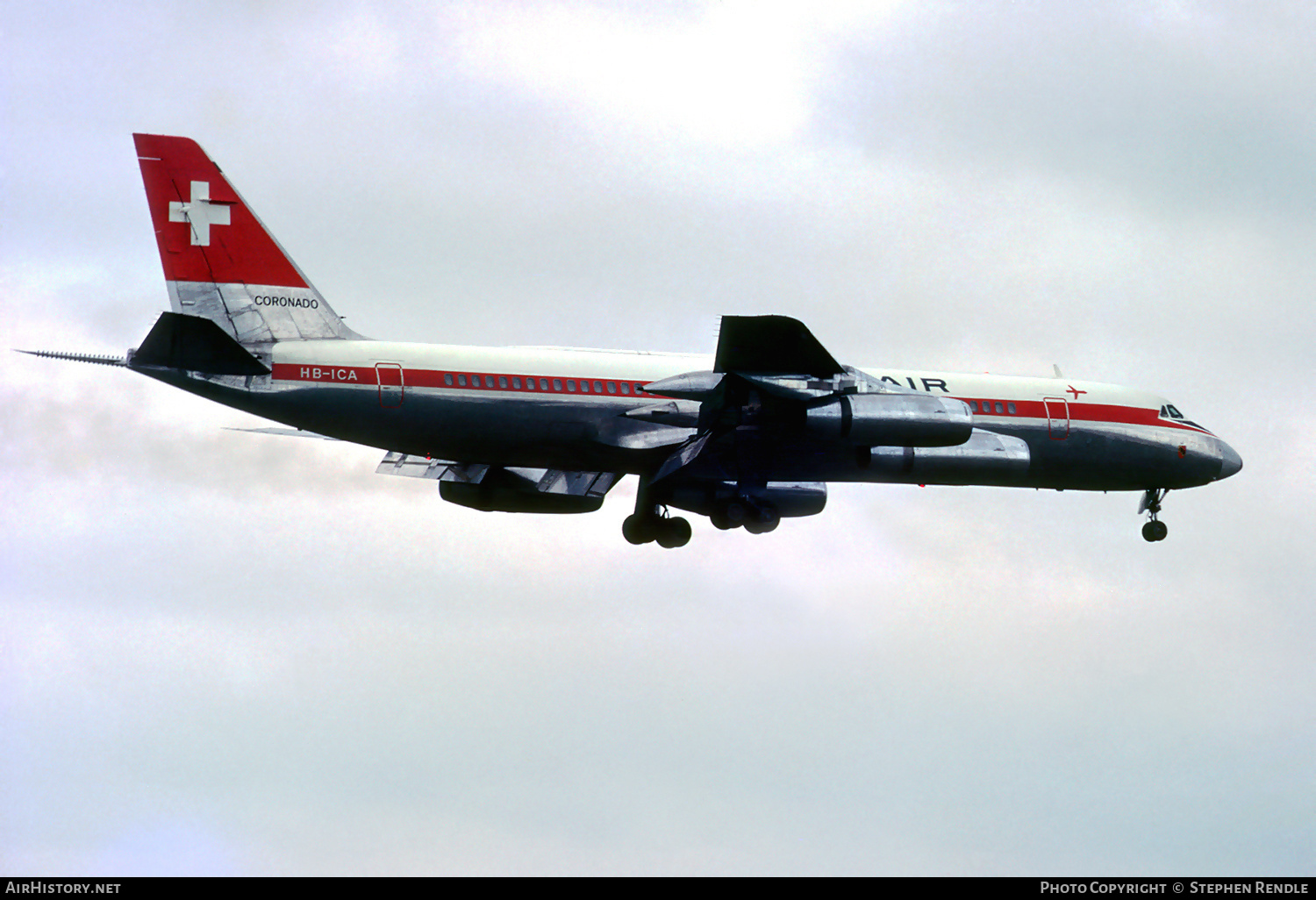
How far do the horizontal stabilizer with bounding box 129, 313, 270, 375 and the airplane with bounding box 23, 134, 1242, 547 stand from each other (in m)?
0.04

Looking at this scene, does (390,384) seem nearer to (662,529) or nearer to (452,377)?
(452,377)

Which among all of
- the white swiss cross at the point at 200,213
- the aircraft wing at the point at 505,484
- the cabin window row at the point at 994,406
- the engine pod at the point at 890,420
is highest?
the white swiss cross at the point at 200,213

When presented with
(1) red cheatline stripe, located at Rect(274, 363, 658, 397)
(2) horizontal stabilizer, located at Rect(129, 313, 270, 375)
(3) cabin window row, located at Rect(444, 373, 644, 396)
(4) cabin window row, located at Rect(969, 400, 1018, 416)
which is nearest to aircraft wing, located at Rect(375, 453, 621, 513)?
(3) cabin window row, located at Rect(444, 373, 644, 396)

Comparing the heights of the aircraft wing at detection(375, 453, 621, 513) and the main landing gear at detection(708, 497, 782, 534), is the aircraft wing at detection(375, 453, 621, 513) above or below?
above

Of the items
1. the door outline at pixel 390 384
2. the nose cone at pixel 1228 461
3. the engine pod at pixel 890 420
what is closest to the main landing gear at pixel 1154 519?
the nose cone at pixel 1228 461

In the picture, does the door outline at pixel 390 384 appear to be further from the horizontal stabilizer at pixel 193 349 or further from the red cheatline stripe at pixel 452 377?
the horizontal stabilizer at pixel 193 349

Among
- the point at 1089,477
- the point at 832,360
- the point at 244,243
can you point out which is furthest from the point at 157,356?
the point at 1089,477

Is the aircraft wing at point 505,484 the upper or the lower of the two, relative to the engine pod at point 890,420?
upper

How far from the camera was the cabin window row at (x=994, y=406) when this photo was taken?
3438 cm

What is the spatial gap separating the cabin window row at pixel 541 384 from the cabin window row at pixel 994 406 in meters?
7.78

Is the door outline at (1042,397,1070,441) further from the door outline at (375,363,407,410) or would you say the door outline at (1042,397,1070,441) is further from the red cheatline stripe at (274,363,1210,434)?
the door outline at (375,363,407,410)

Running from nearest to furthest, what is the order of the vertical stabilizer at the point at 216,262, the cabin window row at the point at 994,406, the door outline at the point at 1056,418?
the vertical stabilizer at the point at 216,262 → the cabin window row at the point at 994,406 → the door outline at the point at 1056,418

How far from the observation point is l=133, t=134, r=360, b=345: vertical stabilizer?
31141 mm
